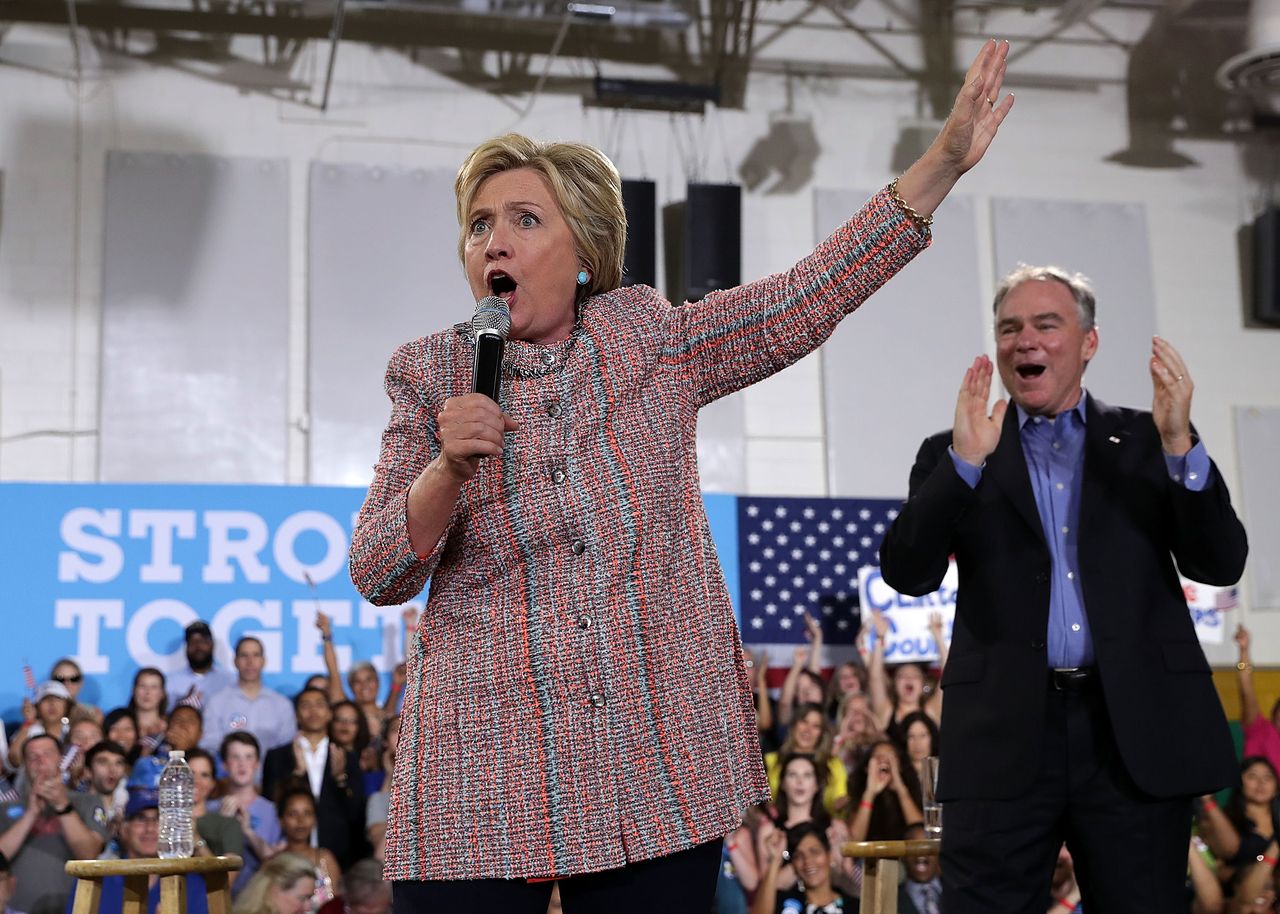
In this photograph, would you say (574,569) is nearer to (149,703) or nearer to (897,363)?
(149,703)

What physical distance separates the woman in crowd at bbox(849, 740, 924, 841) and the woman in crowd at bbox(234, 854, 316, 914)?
97.2 inches

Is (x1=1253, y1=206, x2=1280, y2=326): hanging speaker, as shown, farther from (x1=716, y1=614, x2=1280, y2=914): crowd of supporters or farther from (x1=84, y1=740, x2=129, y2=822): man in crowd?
(x1=84, y1=740, x2=129, y2=822): man in crowd

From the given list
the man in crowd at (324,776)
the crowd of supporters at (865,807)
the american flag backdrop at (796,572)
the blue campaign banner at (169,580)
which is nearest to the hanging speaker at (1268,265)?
the crowd of supporters at (865,807)

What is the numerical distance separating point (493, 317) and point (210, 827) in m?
5.59

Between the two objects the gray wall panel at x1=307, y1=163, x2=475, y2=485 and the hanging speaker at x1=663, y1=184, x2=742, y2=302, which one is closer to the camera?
the gray wall panel at x1=307, y1=163, x2=475, y2=485

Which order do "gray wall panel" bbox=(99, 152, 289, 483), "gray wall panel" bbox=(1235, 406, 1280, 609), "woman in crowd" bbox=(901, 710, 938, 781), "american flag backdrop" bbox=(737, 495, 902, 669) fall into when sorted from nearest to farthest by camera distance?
1. "woman in crowd" bbox=(901, 710, 938, 781)
2. "american flag backdrop" bbox=(737, 495, 902, 669)
3. "gray wall panel" bbox=(99, 152, 289, 483)
4. "gray wall panel" bbox=(1235, 406, 1280, 609)

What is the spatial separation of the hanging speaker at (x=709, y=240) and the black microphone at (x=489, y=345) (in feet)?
23.5

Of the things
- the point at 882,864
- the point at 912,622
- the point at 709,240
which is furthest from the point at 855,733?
the point at 882,864

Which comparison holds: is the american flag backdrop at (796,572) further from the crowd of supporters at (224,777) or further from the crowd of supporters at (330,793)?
the crowd of supporters at (224,777)

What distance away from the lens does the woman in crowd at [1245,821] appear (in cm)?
654

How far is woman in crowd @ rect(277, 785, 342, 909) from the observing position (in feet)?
21.7

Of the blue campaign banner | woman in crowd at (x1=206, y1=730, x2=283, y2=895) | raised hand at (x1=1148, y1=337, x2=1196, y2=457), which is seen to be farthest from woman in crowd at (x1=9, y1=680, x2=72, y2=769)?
raised hand at (x1=1148, y1=337, x2=1196, y2=457)

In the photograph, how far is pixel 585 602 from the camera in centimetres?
150

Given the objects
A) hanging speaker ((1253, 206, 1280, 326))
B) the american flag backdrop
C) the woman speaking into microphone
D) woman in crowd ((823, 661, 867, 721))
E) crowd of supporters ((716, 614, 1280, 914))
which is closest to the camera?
the woman speaking into microphone
